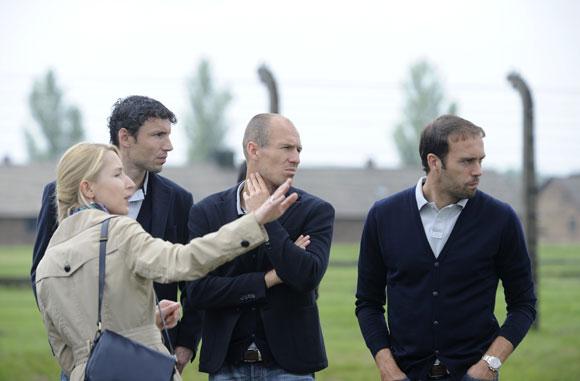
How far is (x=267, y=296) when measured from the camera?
217 inches

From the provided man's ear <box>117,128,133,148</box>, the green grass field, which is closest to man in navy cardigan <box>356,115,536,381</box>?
man's ear <box>117,128,133,148</box>

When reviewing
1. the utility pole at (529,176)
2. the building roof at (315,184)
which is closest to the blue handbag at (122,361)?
the utility pole at (529,176)

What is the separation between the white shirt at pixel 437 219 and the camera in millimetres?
5582

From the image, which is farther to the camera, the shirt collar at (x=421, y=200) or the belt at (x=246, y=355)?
the shirt collar at (x=421, y=200)

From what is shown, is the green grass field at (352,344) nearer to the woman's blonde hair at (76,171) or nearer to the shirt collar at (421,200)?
the shirt collar at (421,200)

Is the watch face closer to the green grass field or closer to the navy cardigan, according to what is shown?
the navy cardigan

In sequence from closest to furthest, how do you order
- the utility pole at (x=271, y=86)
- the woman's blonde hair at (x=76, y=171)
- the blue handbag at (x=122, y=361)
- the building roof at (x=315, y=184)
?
1. the blue handbag at (x=122, y=361)
2. the woman's blonde hair at (x=76, y=171)
3. the utility pole at (x=271, y=86)
4. the building roof at (x=315, y=184)

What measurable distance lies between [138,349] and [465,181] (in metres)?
1.94

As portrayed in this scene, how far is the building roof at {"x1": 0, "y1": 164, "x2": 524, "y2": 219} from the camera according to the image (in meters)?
57.4

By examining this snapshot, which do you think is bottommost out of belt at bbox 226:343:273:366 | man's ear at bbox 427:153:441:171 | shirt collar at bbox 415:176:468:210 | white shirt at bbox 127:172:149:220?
belt at bbox 226:343:273:366

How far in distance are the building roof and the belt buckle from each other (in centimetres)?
4998

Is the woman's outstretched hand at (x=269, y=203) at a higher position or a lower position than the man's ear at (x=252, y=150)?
lower

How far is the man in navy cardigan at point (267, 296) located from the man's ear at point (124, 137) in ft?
2.30

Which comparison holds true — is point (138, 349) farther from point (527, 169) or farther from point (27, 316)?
point (27, 316)
